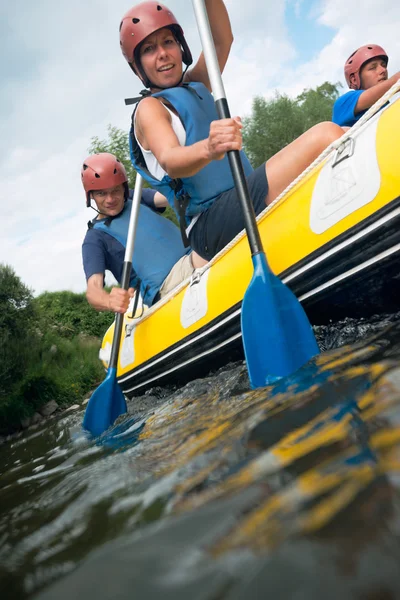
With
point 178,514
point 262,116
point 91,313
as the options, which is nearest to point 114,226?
point 178,514

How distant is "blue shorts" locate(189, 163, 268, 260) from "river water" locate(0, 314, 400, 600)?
3.43 ft

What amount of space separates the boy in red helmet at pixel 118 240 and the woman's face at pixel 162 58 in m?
1.13

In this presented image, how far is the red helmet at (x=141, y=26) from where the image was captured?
7.71 ft

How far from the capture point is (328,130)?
2031mm

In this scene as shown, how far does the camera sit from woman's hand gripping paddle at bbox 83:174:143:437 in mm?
2932

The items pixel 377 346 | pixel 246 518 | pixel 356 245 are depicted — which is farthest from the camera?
pixel 356 245

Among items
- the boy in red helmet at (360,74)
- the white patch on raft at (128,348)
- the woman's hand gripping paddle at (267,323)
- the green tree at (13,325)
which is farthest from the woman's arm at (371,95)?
the green tree at (13,325)

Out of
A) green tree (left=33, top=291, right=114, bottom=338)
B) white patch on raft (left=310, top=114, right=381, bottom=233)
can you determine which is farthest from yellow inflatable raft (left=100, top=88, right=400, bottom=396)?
green tree (left=33, top=291, right=114, bottom=338)

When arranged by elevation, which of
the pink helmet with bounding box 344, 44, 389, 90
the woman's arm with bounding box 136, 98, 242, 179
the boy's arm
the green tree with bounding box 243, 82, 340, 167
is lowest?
the boy's arm

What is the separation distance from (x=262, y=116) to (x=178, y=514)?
20.9 m

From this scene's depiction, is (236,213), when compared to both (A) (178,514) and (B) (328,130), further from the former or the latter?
(A) (178,514)

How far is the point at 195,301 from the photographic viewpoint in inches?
99.4

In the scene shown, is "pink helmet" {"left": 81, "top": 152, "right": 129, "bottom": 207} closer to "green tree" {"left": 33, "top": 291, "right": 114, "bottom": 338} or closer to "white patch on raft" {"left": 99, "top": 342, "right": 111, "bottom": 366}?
"white patch on raft" {"left": 99, "top": 342, "right": 111, "bottom": 366}

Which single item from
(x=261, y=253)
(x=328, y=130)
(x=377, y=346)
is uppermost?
(x=328, y=130)
